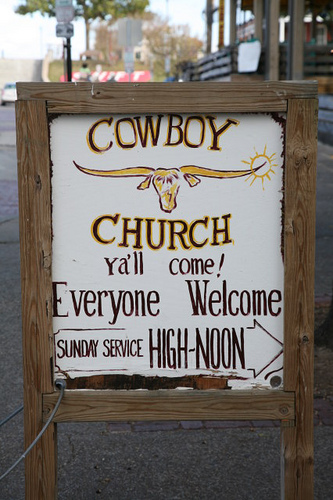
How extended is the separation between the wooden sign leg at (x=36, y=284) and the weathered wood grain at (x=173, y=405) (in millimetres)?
73

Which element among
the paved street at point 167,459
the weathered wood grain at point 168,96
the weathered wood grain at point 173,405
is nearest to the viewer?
the weathered wood grain at point 168,96

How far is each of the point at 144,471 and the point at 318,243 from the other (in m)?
5.39

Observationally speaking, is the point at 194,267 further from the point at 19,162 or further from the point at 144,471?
the point at 144,471

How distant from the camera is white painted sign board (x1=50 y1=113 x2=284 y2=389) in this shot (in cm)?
268

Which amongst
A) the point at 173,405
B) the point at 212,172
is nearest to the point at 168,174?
the point at 212,172

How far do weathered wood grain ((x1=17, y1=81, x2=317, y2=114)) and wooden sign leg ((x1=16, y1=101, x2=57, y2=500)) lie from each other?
7 cm

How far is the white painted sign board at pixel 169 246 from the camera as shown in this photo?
8.79 feet

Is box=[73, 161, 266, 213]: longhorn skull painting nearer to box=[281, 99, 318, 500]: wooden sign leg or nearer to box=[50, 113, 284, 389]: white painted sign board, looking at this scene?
box=[50, 113, 284, 389]: white painted sign board

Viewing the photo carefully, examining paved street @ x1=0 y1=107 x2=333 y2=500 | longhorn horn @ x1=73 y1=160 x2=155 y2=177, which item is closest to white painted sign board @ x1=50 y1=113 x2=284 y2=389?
longhorn horn @ x1=73 y1=160 x2=155 y2=177

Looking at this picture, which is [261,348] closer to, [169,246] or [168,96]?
[169,246]

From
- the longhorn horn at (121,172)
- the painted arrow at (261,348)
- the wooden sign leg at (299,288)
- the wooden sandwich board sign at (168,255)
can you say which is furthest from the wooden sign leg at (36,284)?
the wooden sign leg at (299,288)

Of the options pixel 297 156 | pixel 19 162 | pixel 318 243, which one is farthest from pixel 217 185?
pixel 318 243

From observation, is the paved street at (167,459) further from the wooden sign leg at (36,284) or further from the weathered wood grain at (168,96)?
the weathered wood grain at (168,96)

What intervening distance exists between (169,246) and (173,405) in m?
0.57
